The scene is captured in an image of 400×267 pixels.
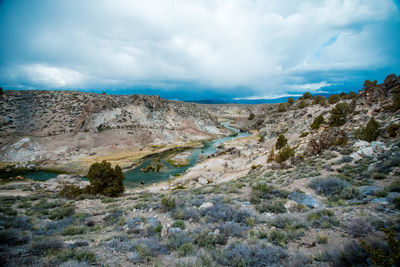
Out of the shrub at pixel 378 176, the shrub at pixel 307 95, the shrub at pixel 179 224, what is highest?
the shrub at pixel 307 95

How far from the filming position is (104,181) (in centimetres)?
1914

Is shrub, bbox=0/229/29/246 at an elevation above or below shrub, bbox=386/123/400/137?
below

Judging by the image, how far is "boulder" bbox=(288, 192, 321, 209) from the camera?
817 cm

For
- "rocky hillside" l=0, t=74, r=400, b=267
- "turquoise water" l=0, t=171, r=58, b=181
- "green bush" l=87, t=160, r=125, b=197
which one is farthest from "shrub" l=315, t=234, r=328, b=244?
"turquoise water" l=0, t=171, r=58, b=181

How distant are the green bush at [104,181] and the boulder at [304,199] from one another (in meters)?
18.2

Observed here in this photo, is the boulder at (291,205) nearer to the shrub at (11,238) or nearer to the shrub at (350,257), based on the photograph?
the shrub at (350,257)

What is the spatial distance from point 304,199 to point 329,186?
2282 millimetres

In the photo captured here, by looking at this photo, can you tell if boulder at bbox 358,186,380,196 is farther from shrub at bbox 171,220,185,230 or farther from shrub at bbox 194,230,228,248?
shrub at bbox 171,220,185,230

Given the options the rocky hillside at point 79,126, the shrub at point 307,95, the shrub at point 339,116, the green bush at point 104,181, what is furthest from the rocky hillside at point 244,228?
the shrub at point 307,95


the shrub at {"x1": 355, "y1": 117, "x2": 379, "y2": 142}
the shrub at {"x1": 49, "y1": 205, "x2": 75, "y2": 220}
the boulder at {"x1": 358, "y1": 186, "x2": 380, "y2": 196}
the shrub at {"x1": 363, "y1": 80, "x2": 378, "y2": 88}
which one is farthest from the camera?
the shrub at {"x1": 363, "y1": 80, "x2": 378, "y2": 88}

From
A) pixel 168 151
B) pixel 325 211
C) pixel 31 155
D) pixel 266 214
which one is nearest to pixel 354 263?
pixel 325 211

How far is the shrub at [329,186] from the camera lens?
9.16 m

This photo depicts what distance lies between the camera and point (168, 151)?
174ft

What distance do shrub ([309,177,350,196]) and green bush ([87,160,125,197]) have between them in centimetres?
1938
